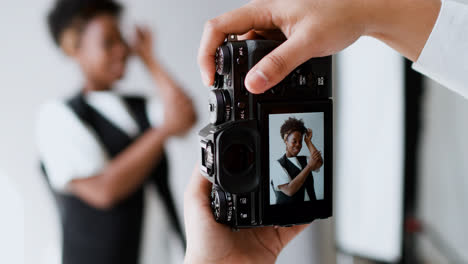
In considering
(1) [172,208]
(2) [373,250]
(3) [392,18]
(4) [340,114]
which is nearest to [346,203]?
(2) [373,250]

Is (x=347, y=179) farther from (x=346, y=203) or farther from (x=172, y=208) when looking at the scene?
(x=172, y=208)

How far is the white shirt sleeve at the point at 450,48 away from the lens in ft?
2.20

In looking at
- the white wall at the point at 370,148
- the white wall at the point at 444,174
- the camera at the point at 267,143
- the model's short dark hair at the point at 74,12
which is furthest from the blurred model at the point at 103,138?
the white wall at the point at 444,174

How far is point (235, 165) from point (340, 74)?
1.18 m

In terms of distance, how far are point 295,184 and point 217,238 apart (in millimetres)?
178

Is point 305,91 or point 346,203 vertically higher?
point 305,91

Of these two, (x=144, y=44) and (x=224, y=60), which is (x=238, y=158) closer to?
(x=224, y=60)

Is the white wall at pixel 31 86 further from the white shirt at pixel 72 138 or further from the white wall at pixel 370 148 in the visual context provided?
the white wall at pixel 370 148

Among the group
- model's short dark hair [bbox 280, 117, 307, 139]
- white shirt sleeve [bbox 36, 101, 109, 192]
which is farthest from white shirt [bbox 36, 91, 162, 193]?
model's short dark hair [bbox 280, 117, 307, 139]

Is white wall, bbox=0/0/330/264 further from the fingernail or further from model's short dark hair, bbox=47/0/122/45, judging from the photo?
the fingernail

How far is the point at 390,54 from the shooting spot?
1566 mm

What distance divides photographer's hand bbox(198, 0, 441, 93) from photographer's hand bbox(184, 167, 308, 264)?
250 mm

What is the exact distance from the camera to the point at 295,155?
0.69 metres

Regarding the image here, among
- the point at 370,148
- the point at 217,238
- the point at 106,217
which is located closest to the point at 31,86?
the point at 106,217
